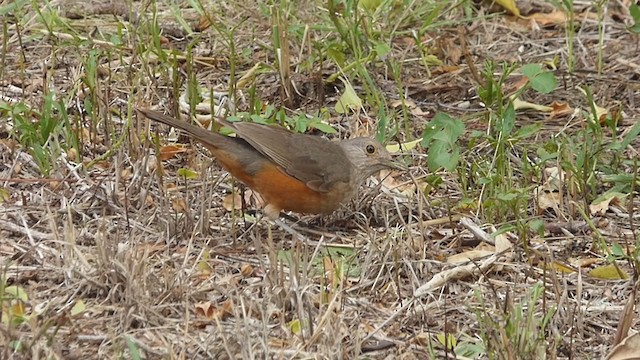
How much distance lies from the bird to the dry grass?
0.43 ft

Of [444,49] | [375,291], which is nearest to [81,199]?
[375,291]

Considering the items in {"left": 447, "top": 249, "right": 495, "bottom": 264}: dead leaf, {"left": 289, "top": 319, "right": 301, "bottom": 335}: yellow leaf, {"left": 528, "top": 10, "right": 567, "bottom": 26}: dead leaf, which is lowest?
→ {"left": 447, "top": 249, "right": 495, "bottom": 264}: dead leaf

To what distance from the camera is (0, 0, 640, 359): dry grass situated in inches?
193

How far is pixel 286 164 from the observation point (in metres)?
6.45

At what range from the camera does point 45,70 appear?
7.21 metres

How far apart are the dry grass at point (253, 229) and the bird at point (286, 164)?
132mm

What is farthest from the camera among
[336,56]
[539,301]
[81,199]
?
[336,56]

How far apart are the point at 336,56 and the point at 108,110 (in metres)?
1.41

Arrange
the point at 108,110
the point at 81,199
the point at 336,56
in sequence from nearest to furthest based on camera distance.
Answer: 1. the point at 81,199
2. the point at 108,110
3. the point at 336,56

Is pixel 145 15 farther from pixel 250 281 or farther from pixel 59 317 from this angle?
pixel 59 317

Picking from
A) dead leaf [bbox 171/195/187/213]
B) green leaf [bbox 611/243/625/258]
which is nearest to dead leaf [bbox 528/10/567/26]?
green leaf [bbox 611/243/625/258]

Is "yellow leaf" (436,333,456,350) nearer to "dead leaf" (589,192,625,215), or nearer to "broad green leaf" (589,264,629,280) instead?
"broad green leaf" (589,264,629,280)

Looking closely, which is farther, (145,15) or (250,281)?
(145,15)

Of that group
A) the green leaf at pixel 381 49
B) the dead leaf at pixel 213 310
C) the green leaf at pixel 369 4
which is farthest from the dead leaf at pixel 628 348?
the green leaf at pixel 369 4
